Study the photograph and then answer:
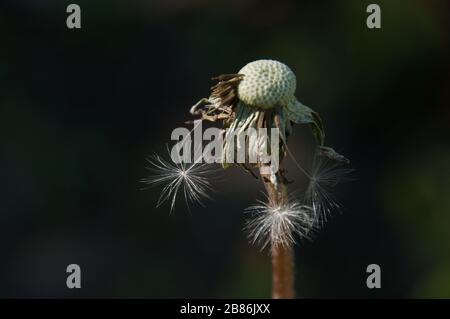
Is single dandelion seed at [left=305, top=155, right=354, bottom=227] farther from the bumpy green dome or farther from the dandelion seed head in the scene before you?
the bumpy green dome

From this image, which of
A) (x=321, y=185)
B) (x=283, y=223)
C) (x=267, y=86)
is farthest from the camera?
(x=321, y=185)

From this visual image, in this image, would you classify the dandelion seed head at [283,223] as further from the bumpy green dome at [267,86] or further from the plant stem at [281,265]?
the bumpy green dome at [267,86]

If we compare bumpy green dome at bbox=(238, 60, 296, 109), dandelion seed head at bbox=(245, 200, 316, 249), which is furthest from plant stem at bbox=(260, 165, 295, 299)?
bumpy green dome at bbox=(238, 60, 296, 109)

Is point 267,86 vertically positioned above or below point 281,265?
above

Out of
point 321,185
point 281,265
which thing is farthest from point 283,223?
point 321,185

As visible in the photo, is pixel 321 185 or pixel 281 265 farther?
pixel 321 185

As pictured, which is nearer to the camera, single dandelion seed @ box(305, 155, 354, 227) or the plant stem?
the plant stem

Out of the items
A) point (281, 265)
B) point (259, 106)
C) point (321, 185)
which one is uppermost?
point (259, 106)

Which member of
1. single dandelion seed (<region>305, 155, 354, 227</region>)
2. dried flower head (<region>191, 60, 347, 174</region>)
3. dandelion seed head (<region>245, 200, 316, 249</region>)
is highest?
dried flower head (<region>191, 60, 347, 174</region>)

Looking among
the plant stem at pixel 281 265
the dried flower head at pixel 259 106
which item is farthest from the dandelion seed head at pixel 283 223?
the dried flower head at pixel 259 106

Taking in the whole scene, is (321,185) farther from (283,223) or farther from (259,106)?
(259,106)

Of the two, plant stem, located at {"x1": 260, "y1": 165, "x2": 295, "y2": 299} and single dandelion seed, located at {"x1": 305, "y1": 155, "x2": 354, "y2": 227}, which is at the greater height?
single dandelion seed, located at {"x1": 305, "y1": 155, "x2": 354, "y2": 227}
